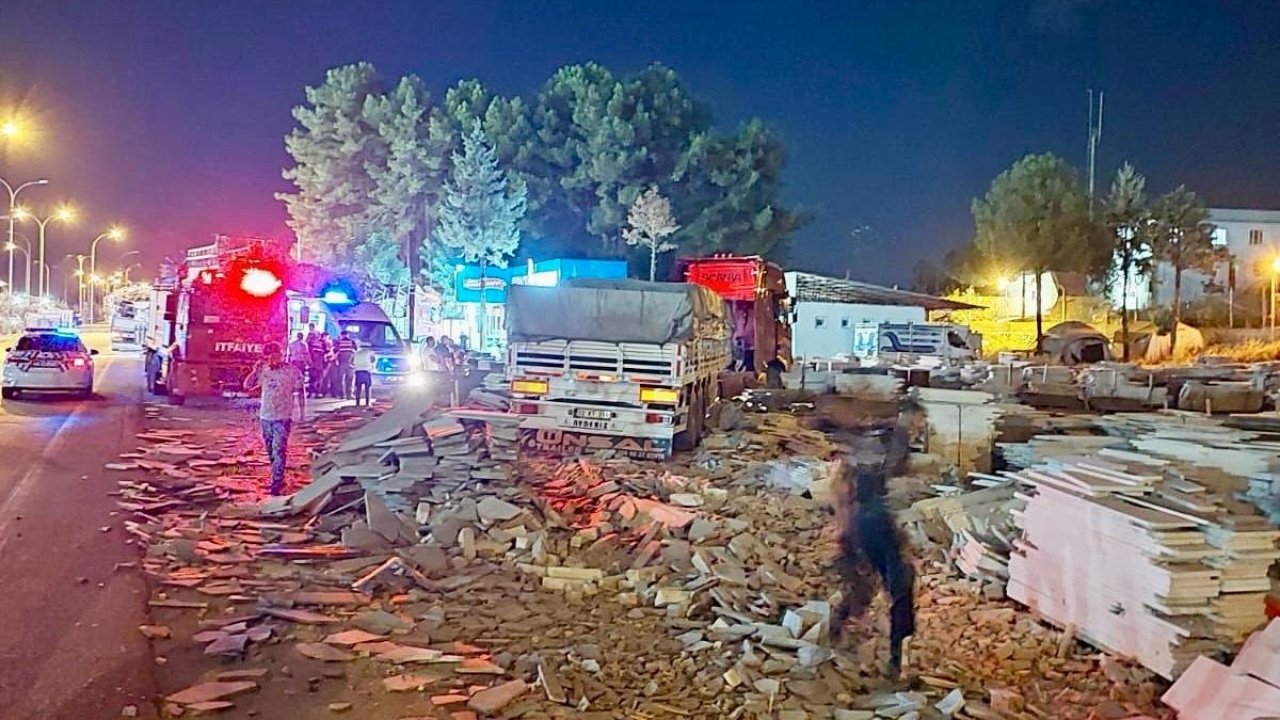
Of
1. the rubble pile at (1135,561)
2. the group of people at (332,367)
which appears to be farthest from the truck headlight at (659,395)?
the group of people at (332,367)

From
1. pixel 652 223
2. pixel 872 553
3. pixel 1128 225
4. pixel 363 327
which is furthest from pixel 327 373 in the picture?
pixel 1128 225

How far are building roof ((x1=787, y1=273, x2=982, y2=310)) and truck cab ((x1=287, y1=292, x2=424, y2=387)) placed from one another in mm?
25349

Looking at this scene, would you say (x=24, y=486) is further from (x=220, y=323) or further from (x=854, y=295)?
(x=854, y=295)

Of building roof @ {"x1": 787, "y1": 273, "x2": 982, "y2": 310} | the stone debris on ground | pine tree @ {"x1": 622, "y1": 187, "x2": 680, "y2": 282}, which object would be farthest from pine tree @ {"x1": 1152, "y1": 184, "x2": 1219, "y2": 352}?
the stone debris on ground

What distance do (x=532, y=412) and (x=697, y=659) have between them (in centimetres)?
838

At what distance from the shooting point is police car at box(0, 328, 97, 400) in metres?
23.9

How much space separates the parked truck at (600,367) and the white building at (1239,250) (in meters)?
57.8

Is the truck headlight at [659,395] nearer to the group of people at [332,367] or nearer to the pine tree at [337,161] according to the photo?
the group of people at [332,367]

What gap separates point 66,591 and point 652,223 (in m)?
39.4

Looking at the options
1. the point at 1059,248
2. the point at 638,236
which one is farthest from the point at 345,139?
the point at 1059,248

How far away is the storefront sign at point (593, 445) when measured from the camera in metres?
15.5

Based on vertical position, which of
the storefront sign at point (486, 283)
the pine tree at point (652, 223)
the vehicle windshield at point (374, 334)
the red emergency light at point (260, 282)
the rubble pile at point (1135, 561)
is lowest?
the rubble pile at point (1135, 561)

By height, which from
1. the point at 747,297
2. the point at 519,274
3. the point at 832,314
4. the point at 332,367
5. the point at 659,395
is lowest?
the point at 659,395

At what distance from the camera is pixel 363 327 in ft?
105
